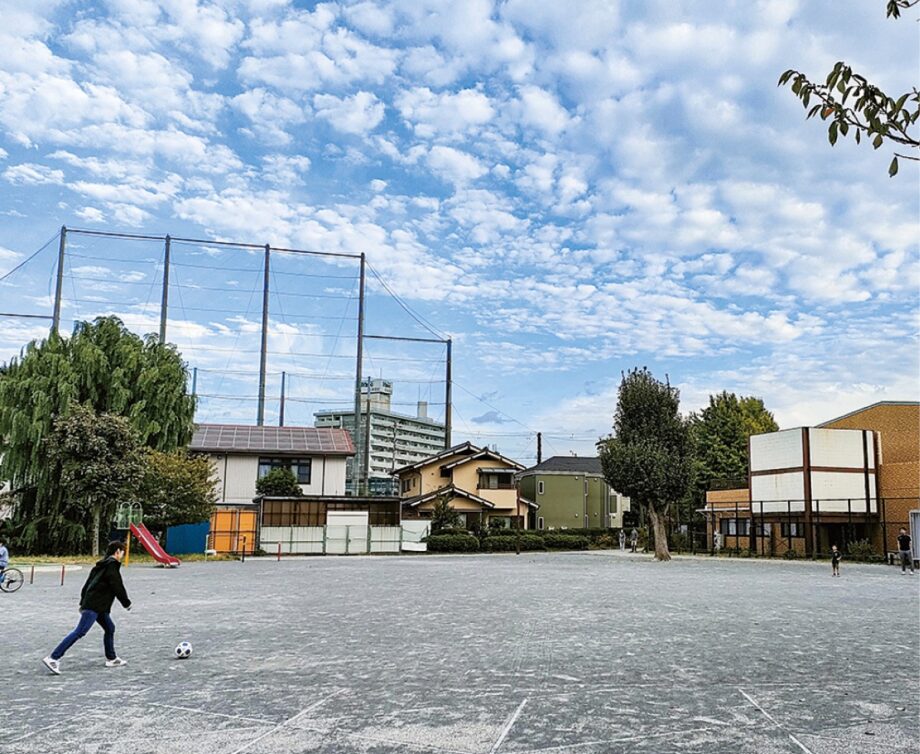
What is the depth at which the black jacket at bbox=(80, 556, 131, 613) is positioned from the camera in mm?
10430

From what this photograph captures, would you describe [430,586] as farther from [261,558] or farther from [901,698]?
[261,558]

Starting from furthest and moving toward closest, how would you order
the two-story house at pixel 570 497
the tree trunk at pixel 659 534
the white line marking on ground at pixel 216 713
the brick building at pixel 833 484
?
the two-story house at pixel 570 497 → the brick building at pixel 833 484 → the tree trunk at pixel 659 534 → the white line marking on ground at pixel 216 713

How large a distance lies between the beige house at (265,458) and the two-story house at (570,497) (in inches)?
802

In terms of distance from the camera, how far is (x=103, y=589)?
416 inches

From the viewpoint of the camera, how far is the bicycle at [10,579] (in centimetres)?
2103

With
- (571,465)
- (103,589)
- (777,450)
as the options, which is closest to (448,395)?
(571,465)

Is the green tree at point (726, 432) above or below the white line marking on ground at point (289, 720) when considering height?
above

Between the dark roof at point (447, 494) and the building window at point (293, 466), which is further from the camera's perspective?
the dark roof at point (447, 494)

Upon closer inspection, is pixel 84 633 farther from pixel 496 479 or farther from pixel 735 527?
pixel 496 479

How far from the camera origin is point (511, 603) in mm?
18469

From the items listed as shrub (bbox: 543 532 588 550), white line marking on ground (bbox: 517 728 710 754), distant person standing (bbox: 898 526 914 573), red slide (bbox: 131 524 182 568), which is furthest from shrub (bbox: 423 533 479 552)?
white line marking on ground (bbox: 517 728 710 754)

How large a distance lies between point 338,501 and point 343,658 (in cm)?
3709

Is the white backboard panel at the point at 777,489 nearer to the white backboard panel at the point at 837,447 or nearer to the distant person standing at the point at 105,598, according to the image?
the white backboard panel at the point at 837,447

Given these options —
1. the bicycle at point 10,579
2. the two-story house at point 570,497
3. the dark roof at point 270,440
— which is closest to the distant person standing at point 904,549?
the bicycle at point 10,579
